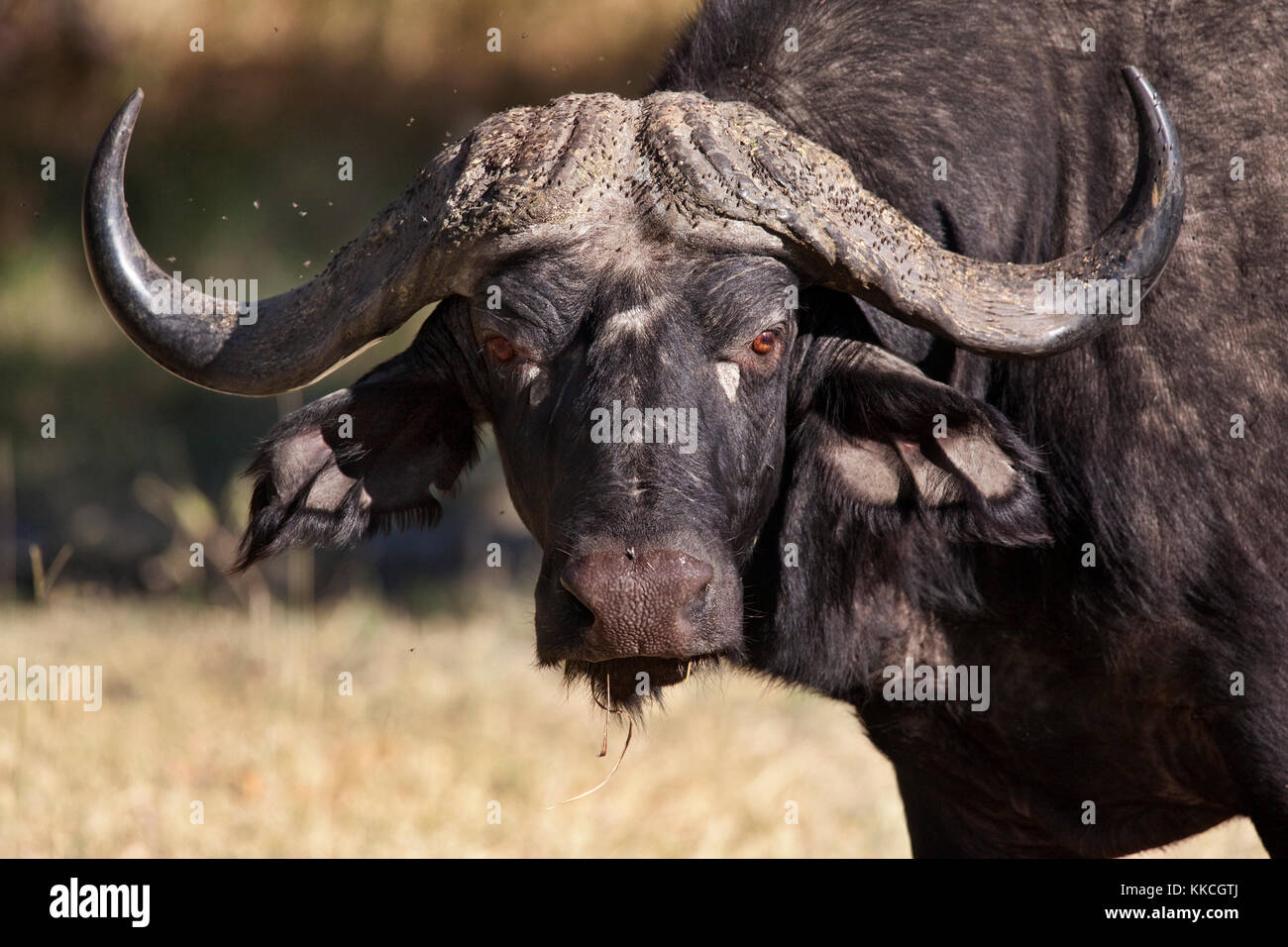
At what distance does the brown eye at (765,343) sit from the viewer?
144 inches

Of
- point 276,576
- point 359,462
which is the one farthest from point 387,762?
point 276,576

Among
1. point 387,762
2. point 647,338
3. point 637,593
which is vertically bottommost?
point 387,762

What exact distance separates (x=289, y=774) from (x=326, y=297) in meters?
3.01

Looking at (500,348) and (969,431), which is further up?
(500,348)

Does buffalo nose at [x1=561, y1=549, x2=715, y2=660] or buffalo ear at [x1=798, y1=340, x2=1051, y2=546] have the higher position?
buffalo ear at [x1=798, y1=340, x2=1051, y2=546]

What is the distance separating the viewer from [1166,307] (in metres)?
3.74

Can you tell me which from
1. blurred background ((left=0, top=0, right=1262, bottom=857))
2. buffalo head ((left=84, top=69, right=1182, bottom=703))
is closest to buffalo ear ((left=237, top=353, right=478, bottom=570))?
buffalo head ((left=84, top=69, right=1182, bottom=703))

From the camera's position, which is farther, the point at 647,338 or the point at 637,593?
the point at 647,338

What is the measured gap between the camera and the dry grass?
18.8ft

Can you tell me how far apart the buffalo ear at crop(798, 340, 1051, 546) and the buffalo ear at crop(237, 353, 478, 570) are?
1.11 metres

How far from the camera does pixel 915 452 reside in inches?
159

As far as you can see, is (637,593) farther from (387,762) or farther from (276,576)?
(276,576)

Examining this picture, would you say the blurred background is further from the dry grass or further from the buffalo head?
the buffalo head

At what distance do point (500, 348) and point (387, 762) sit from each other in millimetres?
3244
